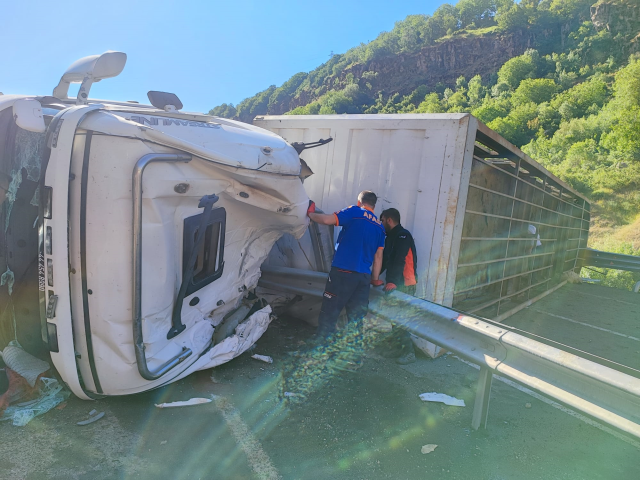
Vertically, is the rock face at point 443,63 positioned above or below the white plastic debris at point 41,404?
above

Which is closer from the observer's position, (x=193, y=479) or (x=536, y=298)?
(x=193, y=479)

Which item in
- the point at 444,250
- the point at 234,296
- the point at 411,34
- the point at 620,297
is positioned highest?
the point at 411,34

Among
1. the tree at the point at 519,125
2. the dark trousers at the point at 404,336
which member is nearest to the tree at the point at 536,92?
the tree at the point at 519,125

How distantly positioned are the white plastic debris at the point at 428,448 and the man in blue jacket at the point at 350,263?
53.9 inches

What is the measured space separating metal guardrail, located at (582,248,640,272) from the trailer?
25.6 ft

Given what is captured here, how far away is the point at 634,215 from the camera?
2534 centimetres

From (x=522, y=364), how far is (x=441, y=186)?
6.33 feet

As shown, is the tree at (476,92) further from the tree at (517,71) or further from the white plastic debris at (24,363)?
the white plastic debris at (24,363)

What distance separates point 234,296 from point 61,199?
1.54 m

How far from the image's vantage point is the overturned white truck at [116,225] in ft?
7.32

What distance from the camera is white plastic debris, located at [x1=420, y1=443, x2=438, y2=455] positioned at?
2.55 m

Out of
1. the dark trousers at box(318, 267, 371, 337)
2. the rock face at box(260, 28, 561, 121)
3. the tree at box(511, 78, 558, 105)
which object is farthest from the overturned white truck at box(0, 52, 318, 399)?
the rock face at box(260, 28, 561, 121)

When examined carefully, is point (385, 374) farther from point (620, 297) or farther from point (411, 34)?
point (411, 34)

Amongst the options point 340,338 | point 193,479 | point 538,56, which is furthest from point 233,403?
point 538,56
